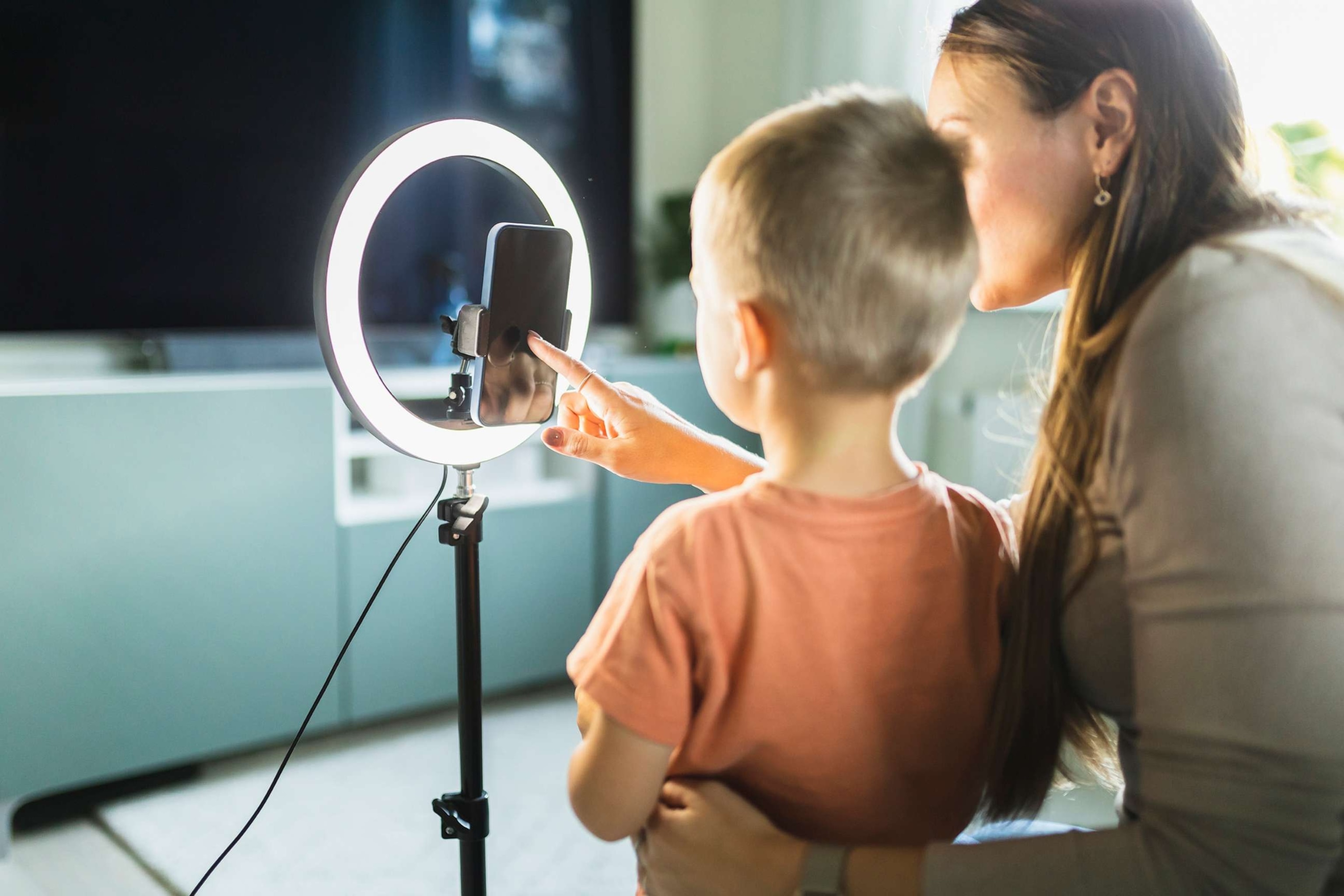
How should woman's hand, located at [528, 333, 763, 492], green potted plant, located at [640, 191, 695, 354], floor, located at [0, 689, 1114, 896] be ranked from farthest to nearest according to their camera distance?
green potted plant, located at [640, 191, 695, 354] → floor, located at [0, 689, 1114, 896] → woman's hand, located at [528, 333, 763, 492]

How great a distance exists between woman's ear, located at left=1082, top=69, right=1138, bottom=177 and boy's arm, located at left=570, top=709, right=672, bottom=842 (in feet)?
1.69

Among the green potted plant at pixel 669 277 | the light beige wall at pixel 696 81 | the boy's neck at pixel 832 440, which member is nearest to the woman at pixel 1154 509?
the boy's neck at pixel 832 440

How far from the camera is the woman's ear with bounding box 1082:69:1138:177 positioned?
734 millimetres

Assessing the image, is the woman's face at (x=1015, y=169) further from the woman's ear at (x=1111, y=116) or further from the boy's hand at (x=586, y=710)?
the boy's hand at (x=586, y=710)

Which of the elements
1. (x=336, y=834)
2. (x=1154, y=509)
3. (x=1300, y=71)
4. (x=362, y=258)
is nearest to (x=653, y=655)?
(x=1154, y=509)

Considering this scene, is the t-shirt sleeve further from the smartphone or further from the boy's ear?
the smartphone

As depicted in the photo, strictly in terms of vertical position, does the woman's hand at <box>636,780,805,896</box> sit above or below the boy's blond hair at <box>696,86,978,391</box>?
A: below

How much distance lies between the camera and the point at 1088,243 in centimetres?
76

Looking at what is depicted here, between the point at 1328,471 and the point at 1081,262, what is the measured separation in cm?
26

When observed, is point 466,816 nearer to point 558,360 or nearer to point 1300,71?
point 558,360

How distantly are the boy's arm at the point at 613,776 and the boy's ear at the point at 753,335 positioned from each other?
0.73ft

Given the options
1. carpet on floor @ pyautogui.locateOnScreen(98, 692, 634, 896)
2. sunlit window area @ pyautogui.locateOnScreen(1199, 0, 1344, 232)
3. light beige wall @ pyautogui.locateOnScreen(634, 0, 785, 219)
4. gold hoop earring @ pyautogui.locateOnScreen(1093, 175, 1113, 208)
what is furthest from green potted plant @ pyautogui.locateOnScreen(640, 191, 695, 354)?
gold hoop earring @ pyautogui.locateOnScreen(1093, 175, 1113, 208)

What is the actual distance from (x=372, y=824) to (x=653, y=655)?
1.44 metres

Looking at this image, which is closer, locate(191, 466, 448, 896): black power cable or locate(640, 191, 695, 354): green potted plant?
locate(191, 466, 448, 896): black power cable
